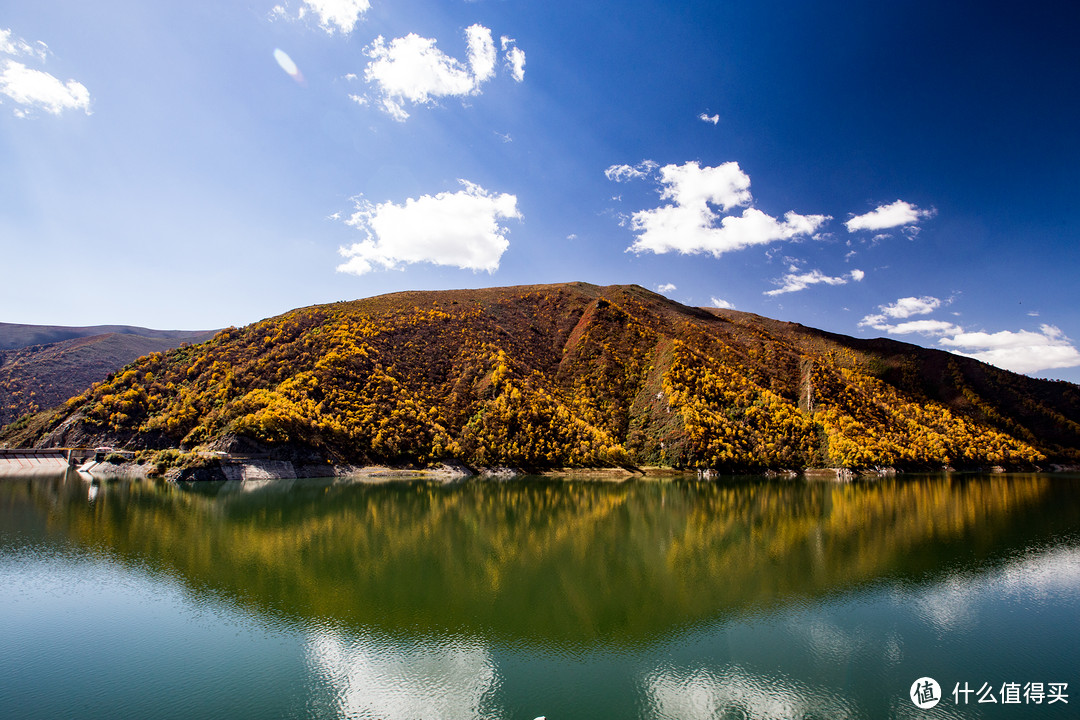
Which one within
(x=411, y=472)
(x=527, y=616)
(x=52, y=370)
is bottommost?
(x=411, y=472)

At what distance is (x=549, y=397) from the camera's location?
107 meters

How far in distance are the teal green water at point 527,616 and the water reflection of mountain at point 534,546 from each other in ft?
0.82

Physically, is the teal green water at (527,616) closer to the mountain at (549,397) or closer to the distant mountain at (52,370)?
the mountain at (549,397)

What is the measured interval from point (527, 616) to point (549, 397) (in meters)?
84.4

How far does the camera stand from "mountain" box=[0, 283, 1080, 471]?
9169 centimetres

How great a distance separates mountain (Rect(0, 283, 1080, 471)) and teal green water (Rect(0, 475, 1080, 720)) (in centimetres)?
4674

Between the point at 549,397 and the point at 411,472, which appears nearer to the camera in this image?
the point at 411,472

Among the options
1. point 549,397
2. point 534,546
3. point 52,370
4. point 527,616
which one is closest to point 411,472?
point 549,397

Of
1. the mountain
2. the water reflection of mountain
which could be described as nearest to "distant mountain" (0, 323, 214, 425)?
the mountain

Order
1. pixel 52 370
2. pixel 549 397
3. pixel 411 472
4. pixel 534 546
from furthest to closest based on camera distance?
1. pixel 52 370
2. pixel 549 397
3. pixel 411 472
4. pixel 534 546

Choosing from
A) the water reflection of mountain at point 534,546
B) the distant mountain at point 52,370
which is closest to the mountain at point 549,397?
the water reflection of mountain at point 534,546

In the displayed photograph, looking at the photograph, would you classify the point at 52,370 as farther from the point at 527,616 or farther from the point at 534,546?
the point at 527,616

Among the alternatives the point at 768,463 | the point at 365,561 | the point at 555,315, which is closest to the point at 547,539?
the point at 365,561

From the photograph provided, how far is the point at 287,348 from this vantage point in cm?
10394
